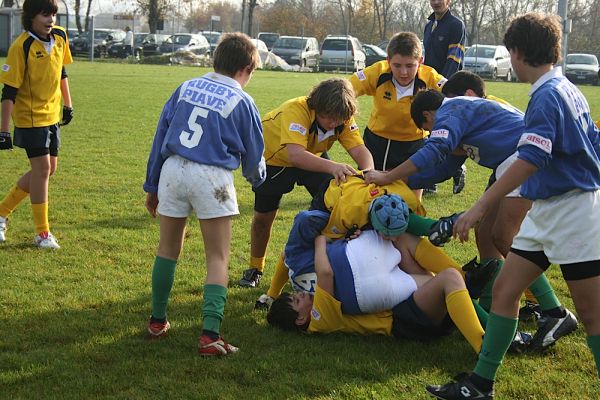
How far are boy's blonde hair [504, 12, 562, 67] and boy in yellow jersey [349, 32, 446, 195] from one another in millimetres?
2480

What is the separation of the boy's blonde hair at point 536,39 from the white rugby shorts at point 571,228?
0.59m

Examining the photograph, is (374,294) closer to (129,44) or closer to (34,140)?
(34,140)

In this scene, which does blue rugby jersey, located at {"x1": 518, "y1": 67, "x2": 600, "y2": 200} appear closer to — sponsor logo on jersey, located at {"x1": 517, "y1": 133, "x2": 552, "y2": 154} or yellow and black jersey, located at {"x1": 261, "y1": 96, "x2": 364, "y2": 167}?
Result: sponsor logo on jersey, located at {"x1": 517, "y1": 133, "x2": 552, "y2": 154}

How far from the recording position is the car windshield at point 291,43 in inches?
1543

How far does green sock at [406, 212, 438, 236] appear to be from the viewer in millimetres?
4296

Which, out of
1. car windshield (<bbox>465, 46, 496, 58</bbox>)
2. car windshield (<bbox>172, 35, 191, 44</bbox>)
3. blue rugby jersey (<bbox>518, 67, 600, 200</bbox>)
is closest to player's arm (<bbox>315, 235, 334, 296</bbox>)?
blue rugby jersey (<bbox>518, 67, 600, 200</bbox>)

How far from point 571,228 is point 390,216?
1.15m

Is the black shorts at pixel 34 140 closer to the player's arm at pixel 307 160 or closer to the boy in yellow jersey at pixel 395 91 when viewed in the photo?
the player's arm at pixel 307 160

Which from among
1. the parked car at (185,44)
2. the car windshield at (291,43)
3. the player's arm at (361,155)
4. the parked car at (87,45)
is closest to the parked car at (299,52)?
the car windshield at (291,43)

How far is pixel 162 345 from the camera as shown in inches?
168

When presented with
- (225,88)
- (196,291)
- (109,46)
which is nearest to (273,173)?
(196,291)

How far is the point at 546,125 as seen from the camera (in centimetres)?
313

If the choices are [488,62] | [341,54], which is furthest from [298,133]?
[341,54]

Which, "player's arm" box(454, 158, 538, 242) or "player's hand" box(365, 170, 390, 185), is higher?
"player's arm" box(454, 158, 538, 242)
